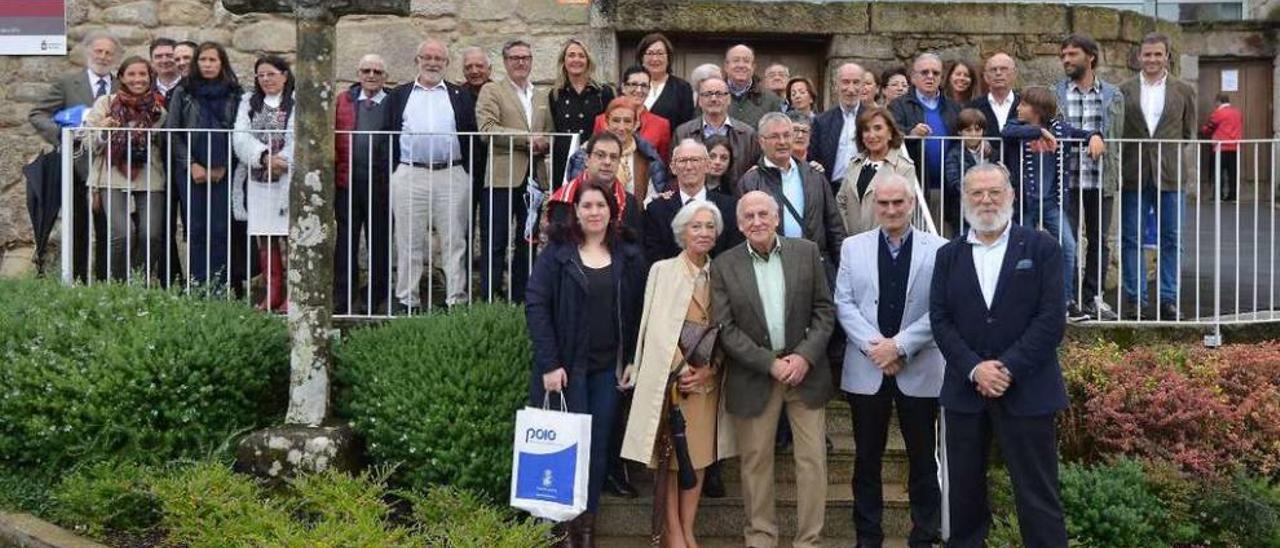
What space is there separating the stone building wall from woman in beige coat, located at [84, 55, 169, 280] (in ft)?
6.59

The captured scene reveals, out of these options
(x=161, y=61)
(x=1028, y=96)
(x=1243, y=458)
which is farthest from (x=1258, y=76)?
(x=161, y=61)

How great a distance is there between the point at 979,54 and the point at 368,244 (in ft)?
15.5

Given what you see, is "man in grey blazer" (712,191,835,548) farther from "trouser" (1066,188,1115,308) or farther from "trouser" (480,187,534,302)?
"trouser" (1066,188,1115,308)

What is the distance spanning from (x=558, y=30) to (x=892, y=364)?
16.3 feet

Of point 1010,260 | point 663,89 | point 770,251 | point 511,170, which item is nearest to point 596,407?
point 770,251

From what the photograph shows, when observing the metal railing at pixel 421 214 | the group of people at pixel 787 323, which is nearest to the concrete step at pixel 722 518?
the group of people at pixel 787 323

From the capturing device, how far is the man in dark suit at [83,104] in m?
8.44

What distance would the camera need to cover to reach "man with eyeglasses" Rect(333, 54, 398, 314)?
827 cm

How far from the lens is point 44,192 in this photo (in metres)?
8.73

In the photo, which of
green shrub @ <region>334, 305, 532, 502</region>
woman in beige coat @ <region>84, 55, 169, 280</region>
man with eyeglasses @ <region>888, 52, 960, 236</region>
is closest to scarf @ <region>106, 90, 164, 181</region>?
woman in beige coat @ <region>84, 55, 169, 280</region>

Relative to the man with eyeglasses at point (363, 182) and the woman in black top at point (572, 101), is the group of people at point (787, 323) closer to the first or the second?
the woman in black top at point (572, 101)

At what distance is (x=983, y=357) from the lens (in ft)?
19.1

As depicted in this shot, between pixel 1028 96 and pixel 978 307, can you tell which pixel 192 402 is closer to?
pixel 978 307

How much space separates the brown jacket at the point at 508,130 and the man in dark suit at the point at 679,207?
59.3 inches
